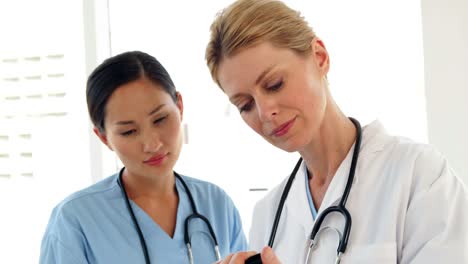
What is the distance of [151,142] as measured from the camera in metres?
1.38

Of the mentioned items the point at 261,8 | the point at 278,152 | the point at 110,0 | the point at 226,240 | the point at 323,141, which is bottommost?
the point at 226,240

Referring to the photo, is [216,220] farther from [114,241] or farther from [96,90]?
[96,90]

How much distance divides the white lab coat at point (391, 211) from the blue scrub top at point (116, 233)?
15.1 inches

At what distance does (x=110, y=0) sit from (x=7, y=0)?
445 millimetres

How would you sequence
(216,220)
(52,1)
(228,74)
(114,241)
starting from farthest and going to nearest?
(52,1), (216,220), (114,241), (228,74)

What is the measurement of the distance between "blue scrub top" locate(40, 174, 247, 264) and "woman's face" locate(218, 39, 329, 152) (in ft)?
1.83

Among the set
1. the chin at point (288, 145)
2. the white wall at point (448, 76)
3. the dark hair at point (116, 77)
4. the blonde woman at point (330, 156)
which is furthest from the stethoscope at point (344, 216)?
the white wall at point (448, 76)

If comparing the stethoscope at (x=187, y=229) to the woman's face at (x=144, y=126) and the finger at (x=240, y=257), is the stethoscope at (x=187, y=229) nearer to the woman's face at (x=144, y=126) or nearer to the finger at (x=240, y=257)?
the woman's face at (x=144, y=126)

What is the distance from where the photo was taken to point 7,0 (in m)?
2.31

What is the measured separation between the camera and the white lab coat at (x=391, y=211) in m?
0.84

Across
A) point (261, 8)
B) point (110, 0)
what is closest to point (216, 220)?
point (261, 8)

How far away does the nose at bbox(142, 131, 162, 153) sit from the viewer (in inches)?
54.2

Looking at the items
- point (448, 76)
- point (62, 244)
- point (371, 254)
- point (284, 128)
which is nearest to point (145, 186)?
point (62, 244)

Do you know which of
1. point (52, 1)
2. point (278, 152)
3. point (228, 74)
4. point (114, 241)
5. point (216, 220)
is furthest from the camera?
point (52, 1)
